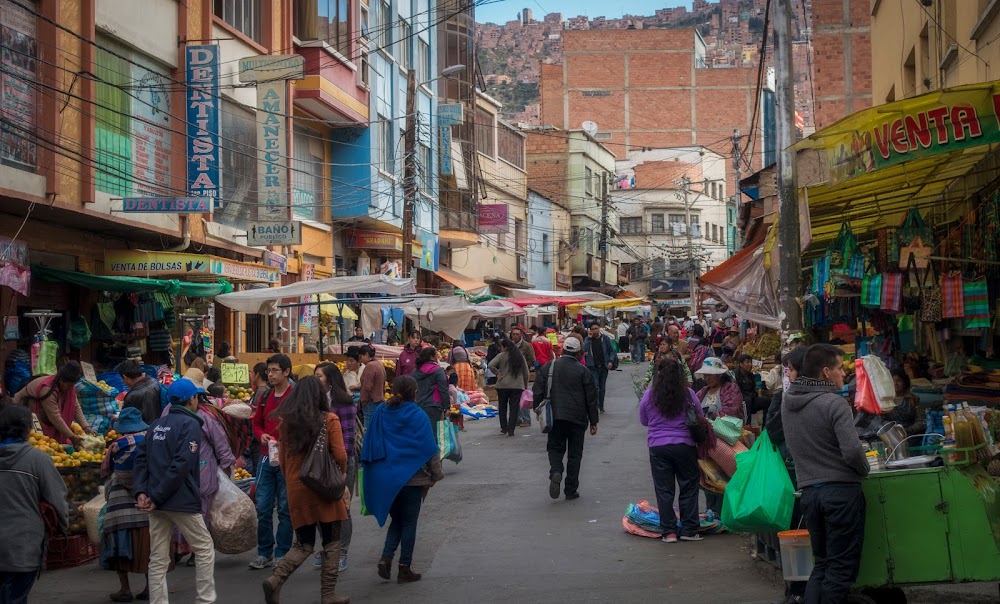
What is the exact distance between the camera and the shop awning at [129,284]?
15.7 meters

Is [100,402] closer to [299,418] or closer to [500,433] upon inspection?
[299,418]

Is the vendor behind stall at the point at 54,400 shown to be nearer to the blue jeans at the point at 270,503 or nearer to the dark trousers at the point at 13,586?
the blue jeans at the point at 270,503

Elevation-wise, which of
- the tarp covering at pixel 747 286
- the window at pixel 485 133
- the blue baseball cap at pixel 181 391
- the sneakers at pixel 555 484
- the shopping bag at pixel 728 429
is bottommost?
the sneakers at pixel 555 484

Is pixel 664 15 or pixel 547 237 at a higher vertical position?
pixel 664 15

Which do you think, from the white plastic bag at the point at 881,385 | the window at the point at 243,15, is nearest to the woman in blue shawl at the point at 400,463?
the white plastic bag at the point at 881,385

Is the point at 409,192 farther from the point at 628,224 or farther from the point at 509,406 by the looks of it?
the point at 628,224

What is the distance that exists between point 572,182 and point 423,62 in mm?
27792

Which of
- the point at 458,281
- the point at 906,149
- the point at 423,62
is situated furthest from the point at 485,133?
the point at 906,149

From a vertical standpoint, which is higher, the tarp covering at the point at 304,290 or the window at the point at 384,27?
the window at the point at 384,27

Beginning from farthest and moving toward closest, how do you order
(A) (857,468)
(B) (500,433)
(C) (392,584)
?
1. (B) (500,433)
2. (C) (392,584)
3. (A) (857,468)

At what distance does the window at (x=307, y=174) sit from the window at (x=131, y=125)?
22.0 feet

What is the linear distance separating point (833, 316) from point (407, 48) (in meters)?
22.8

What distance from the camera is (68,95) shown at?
15.4 metres

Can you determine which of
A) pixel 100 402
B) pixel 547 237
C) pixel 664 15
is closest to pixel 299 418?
pixel 100 402
